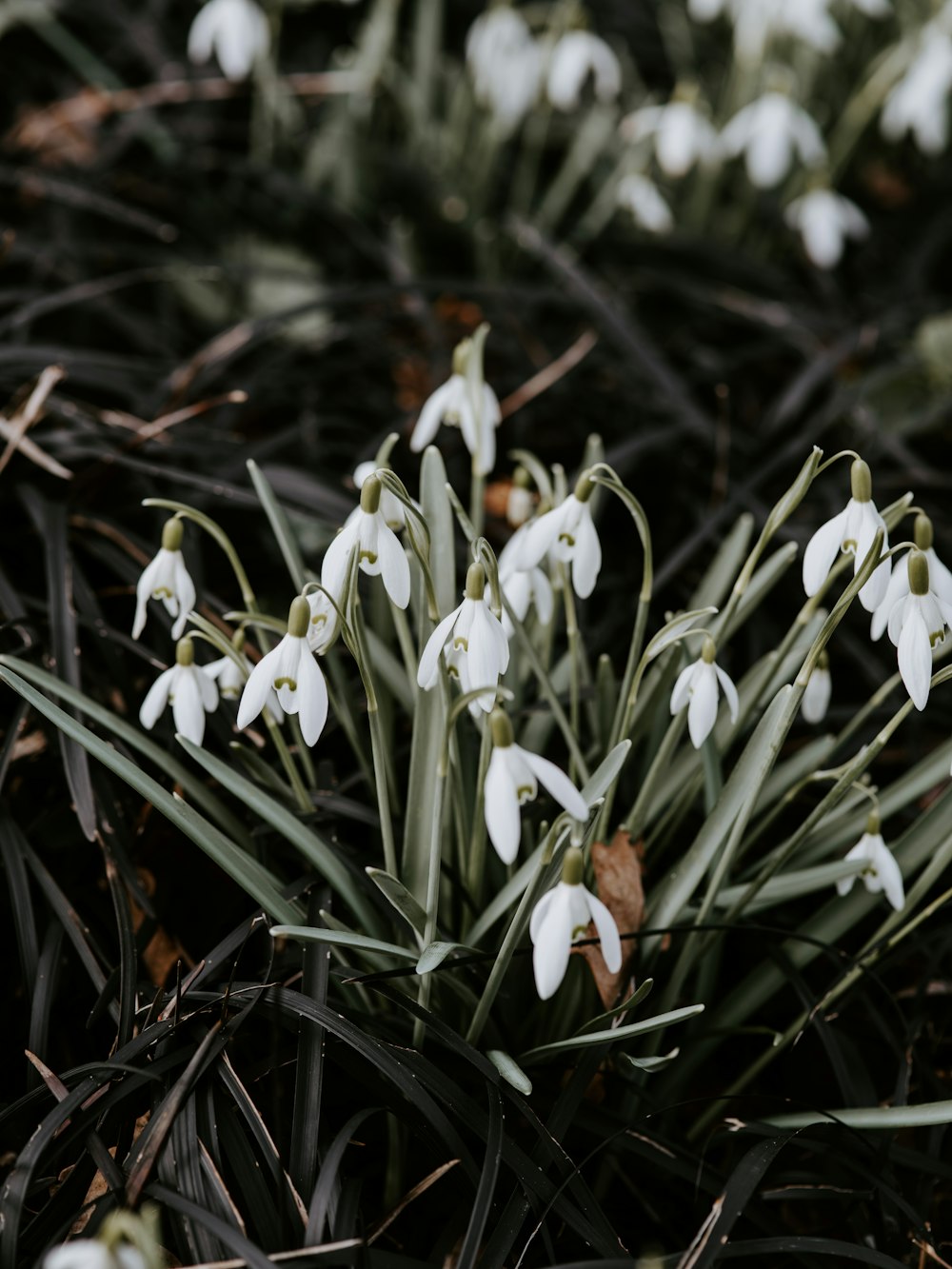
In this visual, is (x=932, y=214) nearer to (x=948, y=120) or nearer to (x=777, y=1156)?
(x=948, y=120)

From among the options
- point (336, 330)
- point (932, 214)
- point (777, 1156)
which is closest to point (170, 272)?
point (336, 330)

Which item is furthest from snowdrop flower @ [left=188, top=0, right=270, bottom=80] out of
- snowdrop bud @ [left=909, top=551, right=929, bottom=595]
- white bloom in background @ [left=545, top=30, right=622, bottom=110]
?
Result: snowdrop bud @ [left=909, top=551, right=929, bottom=595]

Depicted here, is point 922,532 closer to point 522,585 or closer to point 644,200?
point 522,585

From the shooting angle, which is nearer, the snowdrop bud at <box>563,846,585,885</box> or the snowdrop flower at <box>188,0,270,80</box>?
the snowdrop bud at <box>563,846,585,885</box>

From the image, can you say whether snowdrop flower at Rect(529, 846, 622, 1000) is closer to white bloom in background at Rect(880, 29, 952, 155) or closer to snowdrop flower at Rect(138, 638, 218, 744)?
snowdrop flower at Rect(138, 638, 218, 744)

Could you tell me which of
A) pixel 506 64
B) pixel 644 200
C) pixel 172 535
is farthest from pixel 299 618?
pixel 506 64

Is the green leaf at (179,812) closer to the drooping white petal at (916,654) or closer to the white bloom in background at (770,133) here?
the drooping white petal at (916,654)
